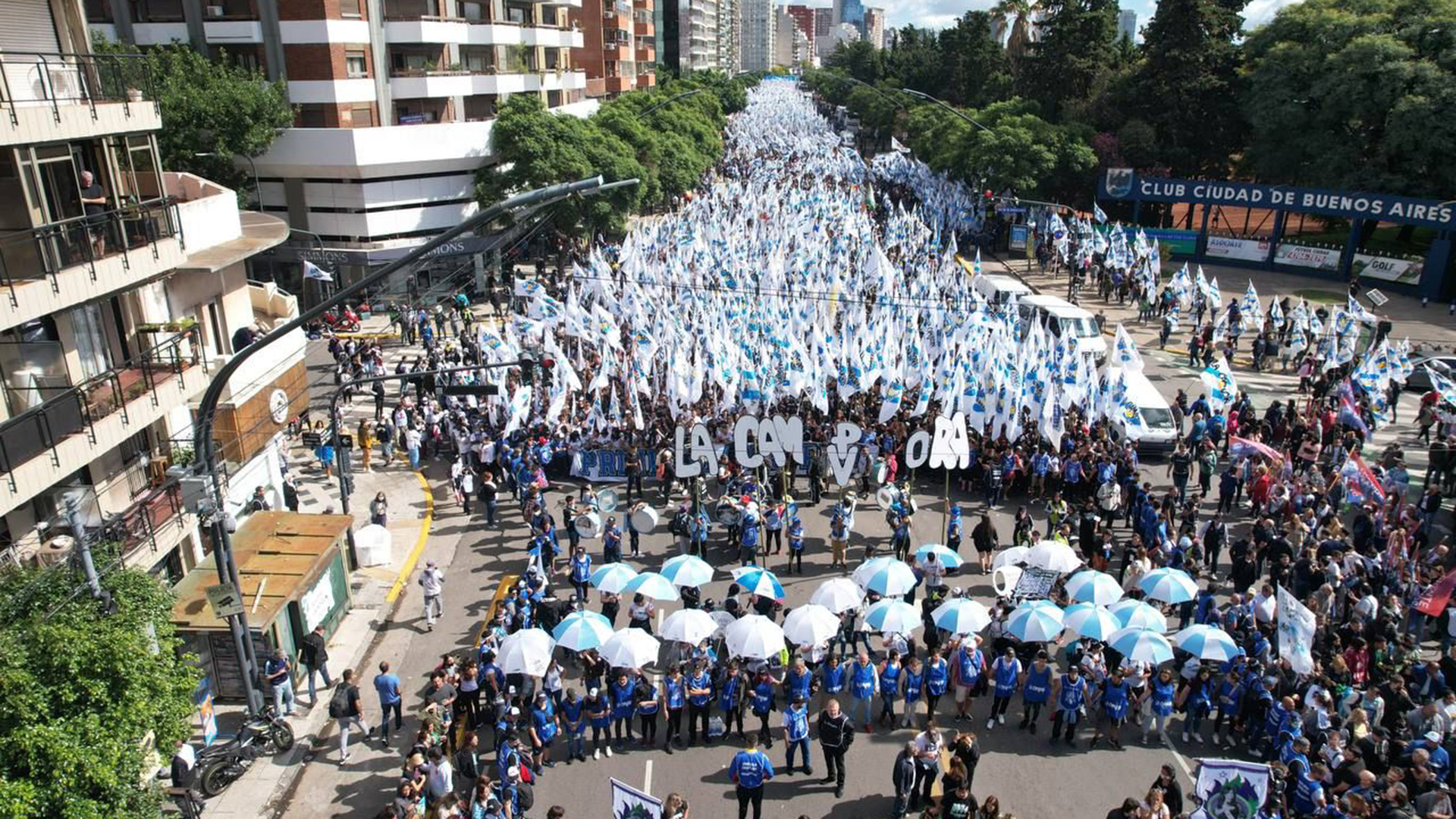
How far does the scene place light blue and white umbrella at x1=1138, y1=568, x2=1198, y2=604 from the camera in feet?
47.2

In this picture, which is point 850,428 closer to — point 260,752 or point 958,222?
point 260,752

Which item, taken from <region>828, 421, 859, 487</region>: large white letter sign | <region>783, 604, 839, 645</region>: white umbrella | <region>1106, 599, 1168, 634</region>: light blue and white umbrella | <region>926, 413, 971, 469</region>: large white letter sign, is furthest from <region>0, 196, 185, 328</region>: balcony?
<region>1106, 599, 1168, 634</region>: light blue and white umbrella

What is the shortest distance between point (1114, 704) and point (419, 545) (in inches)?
538

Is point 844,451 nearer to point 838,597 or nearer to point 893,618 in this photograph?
point 838,597

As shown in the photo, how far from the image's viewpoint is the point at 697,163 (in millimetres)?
59969

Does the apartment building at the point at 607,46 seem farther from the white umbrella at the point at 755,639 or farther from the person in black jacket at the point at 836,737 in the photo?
the person in black jacket at the point at 836,737

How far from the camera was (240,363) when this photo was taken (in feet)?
37.4

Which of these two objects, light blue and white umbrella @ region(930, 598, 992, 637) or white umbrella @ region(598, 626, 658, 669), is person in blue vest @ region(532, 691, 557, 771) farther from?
light blue and white umbrella @ region(930, 598, 992, 637)

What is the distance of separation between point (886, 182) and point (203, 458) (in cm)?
6007

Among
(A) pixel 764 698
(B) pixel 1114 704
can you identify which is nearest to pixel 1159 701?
(B) pixel 1114 704

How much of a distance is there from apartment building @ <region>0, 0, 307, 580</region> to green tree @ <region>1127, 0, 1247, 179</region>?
4776 cm

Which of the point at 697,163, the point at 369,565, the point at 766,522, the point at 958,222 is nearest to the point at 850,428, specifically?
the point at 766,522

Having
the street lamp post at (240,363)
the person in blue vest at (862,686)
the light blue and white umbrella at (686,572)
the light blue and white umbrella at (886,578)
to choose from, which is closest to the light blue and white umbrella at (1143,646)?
the light blue and white umbrella at (886,578)

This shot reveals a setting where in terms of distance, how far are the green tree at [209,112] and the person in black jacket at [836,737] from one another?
107 ft
